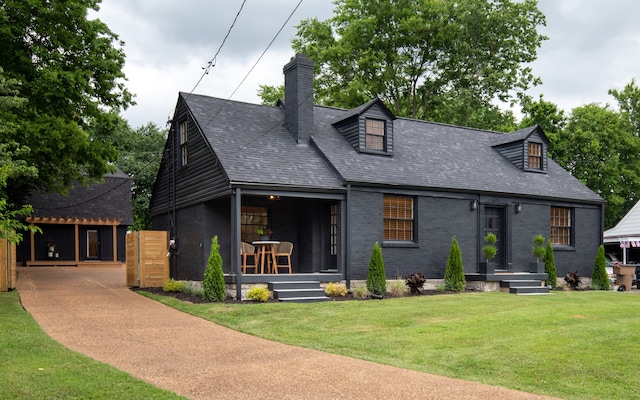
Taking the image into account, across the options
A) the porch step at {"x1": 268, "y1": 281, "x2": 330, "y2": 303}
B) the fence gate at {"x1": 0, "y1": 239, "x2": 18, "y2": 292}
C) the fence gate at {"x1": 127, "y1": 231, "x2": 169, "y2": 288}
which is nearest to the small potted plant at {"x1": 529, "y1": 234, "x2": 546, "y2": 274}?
the porch step at {"x1": 268, "y1": 281, "x2": 330, "y2": 303}

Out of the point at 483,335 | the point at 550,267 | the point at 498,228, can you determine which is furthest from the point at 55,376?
the point at 550,267

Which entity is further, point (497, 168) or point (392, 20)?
point (392, 20)

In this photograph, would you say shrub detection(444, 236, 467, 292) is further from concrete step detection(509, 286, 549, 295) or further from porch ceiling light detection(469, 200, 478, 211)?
porch ceiling light detection(469, 200, 478, 211)

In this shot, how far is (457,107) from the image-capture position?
32719 millimetres

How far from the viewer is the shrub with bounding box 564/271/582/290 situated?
67.3ft

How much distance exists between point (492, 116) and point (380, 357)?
1150 inches

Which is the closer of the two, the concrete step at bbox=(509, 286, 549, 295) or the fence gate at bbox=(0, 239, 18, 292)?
the fence gate at bbox=(0, 239, 18, 292)

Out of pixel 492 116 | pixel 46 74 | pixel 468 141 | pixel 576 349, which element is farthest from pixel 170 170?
pixel 492 116

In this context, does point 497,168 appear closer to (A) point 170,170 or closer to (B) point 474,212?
(B) point 474,212

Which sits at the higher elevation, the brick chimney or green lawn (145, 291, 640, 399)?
the brick chimney

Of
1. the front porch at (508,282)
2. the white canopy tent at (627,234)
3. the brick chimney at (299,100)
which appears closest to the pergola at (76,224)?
the brick chimney at (299,100)

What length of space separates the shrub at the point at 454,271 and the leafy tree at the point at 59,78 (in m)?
11.5

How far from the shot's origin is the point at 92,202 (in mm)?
32344

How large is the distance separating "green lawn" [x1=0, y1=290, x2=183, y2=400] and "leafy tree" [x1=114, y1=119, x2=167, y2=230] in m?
31.2
